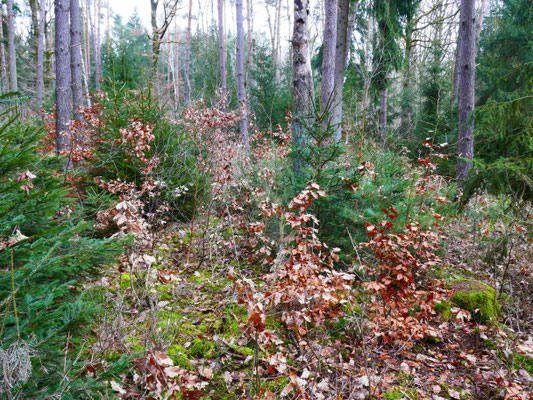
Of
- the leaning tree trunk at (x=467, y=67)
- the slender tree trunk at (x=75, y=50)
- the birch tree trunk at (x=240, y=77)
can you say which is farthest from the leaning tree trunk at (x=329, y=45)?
the slender tree trunk at (x=75, y=50)

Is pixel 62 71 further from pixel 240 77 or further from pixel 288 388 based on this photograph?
pixel 288 388

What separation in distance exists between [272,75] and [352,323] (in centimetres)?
1542

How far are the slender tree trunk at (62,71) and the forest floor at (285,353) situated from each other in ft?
15.9

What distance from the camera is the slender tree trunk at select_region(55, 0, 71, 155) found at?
7.08 metres

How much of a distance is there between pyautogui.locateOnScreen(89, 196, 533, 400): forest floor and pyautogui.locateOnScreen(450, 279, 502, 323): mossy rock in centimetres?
13

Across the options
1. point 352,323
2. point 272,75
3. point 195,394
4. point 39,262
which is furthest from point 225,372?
point 272,75

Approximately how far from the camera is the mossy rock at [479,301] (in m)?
3.79

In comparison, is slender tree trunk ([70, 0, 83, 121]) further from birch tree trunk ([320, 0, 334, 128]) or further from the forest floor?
the forest floor

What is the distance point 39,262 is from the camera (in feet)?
5.00

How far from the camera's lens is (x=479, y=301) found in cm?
386

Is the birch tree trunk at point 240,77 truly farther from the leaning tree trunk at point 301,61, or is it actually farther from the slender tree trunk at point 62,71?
the leaning tree trunk at point 301,61

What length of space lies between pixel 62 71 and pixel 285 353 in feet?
24.7

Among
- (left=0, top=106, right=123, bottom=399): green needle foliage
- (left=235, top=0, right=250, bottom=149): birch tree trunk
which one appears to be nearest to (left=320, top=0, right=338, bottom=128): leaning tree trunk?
(left=235, top=0, right=250, bottom=149): birch tree trunk

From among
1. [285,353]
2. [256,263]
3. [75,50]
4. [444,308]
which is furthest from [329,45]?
[285,353]
